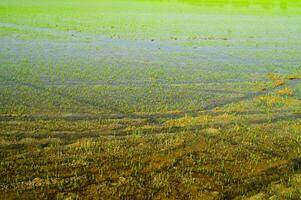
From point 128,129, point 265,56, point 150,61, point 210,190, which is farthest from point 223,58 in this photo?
point 210,190

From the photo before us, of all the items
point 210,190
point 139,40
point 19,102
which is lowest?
point 210,190

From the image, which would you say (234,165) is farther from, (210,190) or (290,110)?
(290,110)

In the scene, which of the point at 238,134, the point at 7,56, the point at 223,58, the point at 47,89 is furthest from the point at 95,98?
the point at 223,58

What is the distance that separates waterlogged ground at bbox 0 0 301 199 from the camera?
7008 mm

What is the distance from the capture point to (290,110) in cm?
1157

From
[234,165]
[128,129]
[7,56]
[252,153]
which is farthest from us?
[7,56]

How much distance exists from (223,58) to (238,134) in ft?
35.2

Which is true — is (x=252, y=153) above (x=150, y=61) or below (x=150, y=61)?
below

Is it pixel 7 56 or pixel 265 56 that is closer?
pixel 7 56

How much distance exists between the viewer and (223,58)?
19641 mm

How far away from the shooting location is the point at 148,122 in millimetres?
10188

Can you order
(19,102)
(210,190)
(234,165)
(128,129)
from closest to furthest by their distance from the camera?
(210,190) → (234,165) → (128,129) → (19,102)

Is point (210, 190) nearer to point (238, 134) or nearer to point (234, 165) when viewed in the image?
point (234, 165)

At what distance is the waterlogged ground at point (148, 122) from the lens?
701 centimetres
